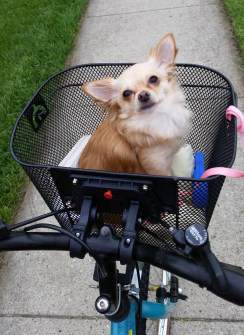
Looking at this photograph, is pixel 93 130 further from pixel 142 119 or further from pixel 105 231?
pixel 105 231

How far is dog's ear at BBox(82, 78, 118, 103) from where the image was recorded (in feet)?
6.03

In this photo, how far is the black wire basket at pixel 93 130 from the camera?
1.24 m

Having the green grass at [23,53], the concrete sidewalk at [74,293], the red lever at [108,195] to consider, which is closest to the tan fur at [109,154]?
the red lever at [108,195]

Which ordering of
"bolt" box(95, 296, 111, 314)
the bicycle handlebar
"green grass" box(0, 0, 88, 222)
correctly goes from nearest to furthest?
the bicycle handlebar, "bolt" box(95, 296, 111, 314), "green grass" box(0, 0, 88, 222)

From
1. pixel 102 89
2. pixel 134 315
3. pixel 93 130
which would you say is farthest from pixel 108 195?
pixel 93 130

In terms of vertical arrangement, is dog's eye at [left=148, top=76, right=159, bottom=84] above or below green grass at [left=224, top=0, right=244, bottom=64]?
above

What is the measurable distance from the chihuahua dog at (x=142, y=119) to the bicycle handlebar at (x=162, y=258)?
0.74 meters

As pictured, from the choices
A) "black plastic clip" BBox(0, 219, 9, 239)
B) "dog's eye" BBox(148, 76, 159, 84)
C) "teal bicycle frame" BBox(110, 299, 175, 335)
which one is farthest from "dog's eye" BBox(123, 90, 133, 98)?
"black plastic clip" BBox(0, 219, 9, 239)

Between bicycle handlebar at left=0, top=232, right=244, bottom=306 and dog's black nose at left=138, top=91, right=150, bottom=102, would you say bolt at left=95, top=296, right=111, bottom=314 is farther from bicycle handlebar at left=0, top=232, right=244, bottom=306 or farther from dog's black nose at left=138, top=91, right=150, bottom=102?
dog's black nose at left=138, top=91, right=150, bottom=102

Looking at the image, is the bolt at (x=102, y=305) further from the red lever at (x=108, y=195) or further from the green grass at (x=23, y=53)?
the green grass at (x=23, y=53)

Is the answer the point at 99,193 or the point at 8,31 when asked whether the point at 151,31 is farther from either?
the point at 99,193

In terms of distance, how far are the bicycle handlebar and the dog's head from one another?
35.5 inches

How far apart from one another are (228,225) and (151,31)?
311cm

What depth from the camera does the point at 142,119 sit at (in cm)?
204
